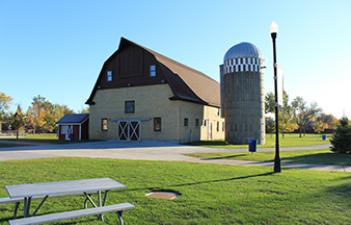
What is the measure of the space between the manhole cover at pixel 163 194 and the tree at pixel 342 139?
52.1ft

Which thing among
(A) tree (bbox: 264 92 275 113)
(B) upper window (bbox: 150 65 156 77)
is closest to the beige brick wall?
(B) upper window (bbox: 150 65 156 77)

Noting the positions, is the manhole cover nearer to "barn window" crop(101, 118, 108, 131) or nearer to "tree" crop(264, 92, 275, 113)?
"barn window" crop(101, 118, 108, 131)

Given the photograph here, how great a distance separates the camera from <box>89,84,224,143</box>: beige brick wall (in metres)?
29.0

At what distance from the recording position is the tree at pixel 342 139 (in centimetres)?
1837

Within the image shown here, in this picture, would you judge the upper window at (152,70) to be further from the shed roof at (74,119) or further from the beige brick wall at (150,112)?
the shed roof at (74,119)

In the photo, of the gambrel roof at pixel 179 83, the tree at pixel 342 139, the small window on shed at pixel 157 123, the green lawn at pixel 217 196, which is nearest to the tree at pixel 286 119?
the gambrel roof at pixel 179 83

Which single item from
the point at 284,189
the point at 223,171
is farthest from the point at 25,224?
the point at 223,171

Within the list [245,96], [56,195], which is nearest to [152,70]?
[245,96]

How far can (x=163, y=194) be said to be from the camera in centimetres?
696

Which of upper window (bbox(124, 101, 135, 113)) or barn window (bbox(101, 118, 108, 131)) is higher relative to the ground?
upper window (bbox(124, 101, 135, 113))

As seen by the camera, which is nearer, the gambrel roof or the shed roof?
the gambrel roof

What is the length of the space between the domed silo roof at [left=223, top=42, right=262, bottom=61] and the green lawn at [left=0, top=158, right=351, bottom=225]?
21.5m

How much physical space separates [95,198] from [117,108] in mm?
26642

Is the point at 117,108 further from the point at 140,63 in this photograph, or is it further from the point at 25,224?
the point at 25,224
